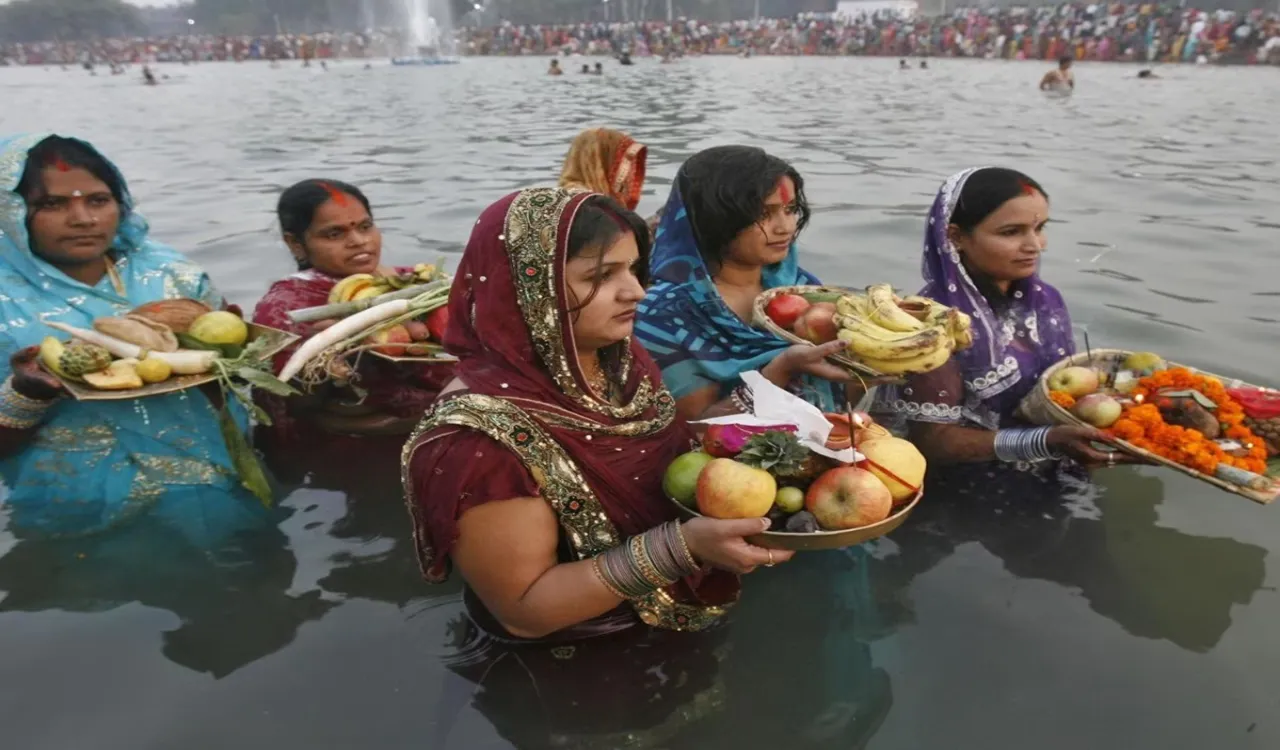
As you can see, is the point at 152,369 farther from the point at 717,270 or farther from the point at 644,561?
the point at 717,270

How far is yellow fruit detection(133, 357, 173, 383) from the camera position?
2.98 meters

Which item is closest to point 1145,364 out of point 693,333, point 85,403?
point 693,333

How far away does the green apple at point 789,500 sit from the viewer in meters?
2.07

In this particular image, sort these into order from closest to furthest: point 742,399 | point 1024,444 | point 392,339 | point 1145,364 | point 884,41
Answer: point 742,399
point 1024,444
point 1145,364
point 392,339
point 884,41

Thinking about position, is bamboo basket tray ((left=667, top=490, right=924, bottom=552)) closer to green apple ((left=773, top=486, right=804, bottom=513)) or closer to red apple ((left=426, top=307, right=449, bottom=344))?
green apple ((left=773, top=486, right=804, bottom=513))

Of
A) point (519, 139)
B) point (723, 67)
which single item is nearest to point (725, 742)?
point (519, 139)

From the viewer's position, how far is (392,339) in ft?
12.1

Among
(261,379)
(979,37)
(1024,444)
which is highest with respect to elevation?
(979,37)

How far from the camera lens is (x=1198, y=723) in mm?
2732

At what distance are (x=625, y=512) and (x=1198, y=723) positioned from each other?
2173mm

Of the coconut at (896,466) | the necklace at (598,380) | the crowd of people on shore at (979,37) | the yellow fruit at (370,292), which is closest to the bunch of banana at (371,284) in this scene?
the yellow fruit at (370,292)

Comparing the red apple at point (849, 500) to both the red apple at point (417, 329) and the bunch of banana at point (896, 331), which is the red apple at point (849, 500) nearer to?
the bunch of banana at point (896, 331)

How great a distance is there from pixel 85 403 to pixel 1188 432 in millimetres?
4354

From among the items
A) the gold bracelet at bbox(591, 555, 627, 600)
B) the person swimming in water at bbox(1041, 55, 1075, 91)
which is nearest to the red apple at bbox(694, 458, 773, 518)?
the gold bracelet at bbox(591, 555, 627, 600)
